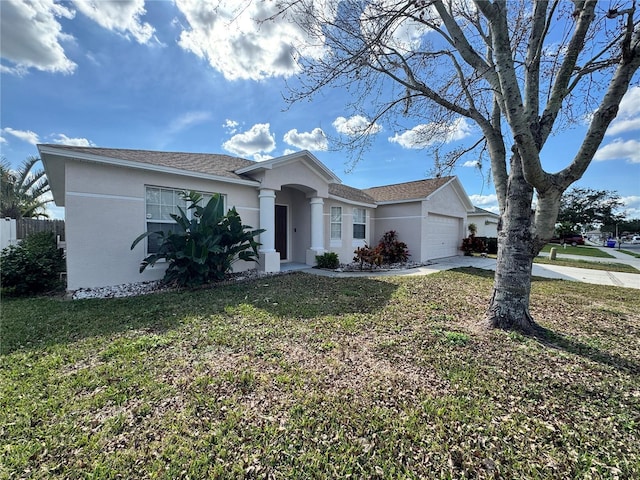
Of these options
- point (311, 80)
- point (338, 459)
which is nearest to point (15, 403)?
→ point (338, 459)

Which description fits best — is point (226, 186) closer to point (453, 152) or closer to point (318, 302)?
point (318, 302)

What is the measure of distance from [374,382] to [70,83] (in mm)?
10472

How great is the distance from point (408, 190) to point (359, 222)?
3.83m

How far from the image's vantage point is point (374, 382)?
122 inches

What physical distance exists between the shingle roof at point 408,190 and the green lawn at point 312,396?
974 cm

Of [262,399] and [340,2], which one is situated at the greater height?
[340,2]

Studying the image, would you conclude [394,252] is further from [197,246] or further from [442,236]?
[197,246]

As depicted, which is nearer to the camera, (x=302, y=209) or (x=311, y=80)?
(x=311, y=80)

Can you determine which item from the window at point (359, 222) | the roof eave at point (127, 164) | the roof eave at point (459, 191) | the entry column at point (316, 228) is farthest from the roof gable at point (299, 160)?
the roof eave at point (459, 191)

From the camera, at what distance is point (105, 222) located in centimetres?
705

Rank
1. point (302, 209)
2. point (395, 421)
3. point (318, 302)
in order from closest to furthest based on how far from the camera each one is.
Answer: point (395, 421) → point (318, 302) → point (302, 209)

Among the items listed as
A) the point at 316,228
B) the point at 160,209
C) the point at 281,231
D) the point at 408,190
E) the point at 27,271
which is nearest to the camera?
the point at 27,271

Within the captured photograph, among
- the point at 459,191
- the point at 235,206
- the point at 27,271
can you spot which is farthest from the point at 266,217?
the point at 459,191

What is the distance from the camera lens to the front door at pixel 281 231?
11977mm
